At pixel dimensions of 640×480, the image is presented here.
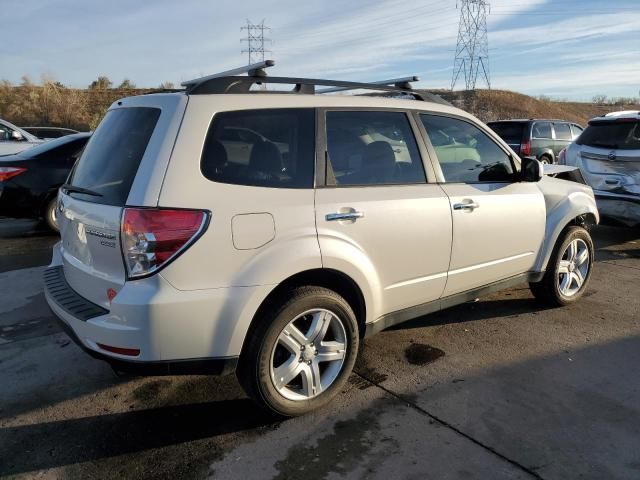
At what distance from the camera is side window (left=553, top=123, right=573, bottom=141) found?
15.4 m

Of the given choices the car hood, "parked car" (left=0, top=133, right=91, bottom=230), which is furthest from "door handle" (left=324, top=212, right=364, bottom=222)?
"parked car" (left=0, top=133, right=91, bottom=230)

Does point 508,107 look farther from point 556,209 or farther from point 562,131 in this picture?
point 556,209

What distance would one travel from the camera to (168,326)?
2.60m

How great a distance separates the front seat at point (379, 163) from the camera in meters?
3.46

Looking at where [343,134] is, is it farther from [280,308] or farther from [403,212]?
[280,308]

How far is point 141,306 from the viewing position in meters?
2.55

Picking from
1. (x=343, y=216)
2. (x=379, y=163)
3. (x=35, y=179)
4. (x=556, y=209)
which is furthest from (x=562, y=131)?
(x=343, y=216)

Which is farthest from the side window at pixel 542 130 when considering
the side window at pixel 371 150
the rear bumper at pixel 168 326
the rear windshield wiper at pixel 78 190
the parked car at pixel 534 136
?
the rear bumper at pixel 168 326

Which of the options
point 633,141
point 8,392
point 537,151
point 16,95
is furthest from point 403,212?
point 16,95

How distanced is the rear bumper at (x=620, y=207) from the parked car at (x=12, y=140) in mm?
11105

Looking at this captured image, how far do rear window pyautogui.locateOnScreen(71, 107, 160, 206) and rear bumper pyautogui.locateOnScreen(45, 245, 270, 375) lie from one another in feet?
1.70

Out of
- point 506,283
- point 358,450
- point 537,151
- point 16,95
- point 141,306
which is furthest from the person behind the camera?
point 16,95

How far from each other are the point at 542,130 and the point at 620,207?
8.72 metres

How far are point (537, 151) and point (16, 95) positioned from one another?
3752 centimetres
